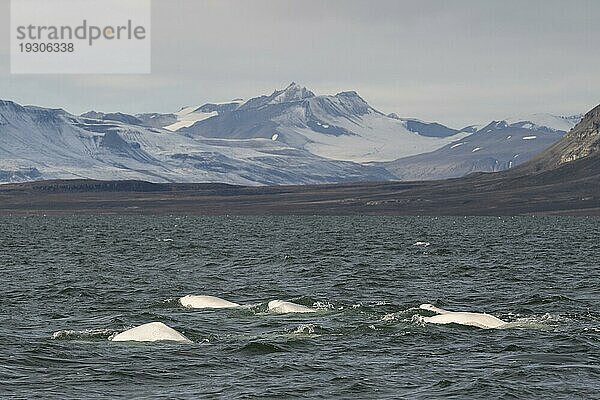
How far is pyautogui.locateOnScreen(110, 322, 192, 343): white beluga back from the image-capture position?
4638 cm

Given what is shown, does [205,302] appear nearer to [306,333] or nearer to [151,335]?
[306,333]

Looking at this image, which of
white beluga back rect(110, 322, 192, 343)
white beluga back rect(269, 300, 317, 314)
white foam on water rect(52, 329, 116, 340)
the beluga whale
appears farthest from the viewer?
white beluga back rect(269, 300, 317, 314)

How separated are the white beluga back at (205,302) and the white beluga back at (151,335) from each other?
13.0 metres

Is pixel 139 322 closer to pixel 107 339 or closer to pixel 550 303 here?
pixel 107 339

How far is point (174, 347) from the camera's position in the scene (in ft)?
146

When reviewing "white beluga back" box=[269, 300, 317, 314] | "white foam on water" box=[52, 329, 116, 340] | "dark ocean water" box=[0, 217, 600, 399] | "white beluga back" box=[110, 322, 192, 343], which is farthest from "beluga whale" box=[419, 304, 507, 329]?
"white foam on water" box=[52, 329, 116, 340]

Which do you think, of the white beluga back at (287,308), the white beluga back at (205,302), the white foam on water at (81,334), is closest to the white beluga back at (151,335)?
the white foam on water at (81,334)

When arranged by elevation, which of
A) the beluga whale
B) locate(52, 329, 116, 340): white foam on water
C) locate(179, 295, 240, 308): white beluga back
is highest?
the beluga whale

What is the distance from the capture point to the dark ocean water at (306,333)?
A: 3703cm

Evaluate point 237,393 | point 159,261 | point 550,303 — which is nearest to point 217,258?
point 159,261

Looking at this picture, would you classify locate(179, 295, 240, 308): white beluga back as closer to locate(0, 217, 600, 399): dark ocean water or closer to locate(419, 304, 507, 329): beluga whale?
locate(0, 217, 600, 399): dark ocean water

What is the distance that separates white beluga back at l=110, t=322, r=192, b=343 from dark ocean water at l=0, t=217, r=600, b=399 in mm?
894

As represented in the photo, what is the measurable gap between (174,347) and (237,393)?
31.5 ft

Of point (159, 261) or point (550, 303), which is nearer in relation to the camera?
point (550, 303)
